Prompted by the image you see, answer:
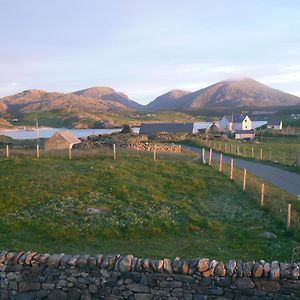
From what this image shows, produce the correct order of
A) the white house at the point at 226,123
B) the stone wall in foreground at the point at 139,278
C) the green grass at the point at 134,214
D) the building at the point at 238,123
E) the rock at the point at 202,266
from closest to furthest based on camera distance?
the stone wall in foreground at the point at 139,278 < the rock at the point at 202,266 < the green grass at the point at 134,214 < the building at the point at 238,123 < the white house at the point at 226,123

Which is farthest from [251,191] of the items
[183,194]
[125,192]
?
[125,192]

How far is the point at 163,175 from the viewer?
27.1 m

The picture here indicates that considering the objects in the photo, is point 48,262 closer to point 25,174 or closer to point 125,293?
point 125,293

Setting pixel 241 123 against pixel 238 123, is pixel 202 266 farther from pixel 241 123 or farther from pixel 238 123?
pixel 238 123

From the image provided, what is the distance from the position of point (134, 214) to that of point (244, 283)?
8.88 m

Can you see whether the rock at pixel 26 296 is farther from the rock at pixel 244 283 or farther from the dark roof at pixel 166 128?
the dark roof at pixel 166 128

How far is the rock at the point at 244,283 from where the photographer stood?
34.1 ft

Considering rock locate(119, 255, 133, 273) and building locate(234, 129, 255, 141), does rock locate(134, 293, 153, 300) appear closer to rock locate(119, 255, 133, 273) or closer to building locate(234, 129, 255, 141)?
rock locate(119, 255, 133, 273)

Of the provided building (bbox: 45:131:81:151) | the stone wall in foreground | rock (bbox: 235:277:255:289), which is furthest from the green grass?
building (bbox: 45:131:81:151)

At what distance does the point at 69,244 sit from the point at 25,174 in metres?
10.4

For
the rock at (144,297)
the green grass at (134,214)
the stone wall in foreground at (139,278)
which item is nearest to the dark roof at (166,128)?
the green grass at (134,214)

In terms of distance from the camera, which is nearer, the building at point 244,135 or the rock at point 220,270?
the rock at point 220,270

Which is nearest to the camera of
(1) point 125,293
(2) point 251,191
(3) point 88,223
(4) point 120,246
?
(1) point 125,293

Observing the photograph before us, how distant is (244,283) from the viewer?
1041cm
